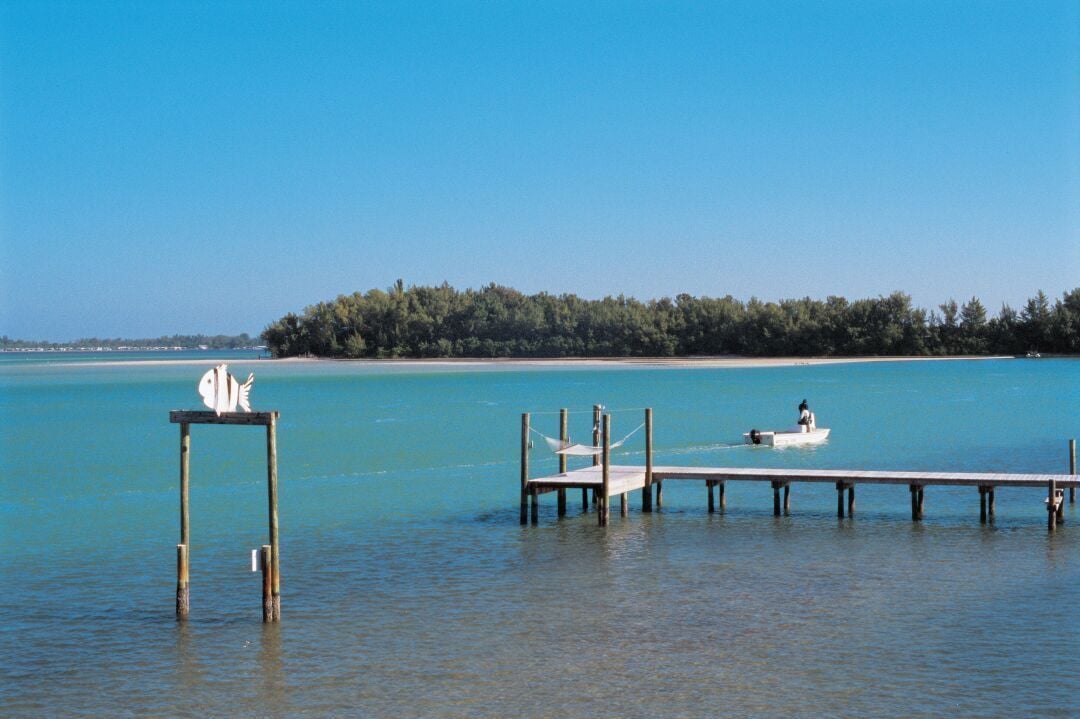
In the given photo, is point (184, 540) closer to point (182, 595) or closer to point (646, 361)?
point (182, 595)

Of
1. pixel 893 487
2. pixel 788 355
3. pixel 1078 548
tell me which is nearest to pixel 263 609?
pixel 1078 548

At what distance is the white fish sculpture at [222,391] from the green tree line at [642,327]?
13333 centimetres

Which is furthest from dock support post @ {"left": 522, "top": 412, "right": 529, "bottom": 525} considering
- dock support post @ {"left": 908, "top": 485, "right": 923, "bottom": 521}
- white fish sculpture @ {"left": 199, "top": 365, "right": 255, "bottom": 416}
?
white fish sculpture @ {"left": 199, "top": 365, "right": 255, "bottom": 416}

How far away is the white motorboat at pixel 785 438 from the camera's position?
37.9 meters

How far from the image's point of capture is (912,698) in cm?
1220

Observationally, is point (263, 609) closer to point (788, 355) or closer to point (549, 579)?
point (549, 579)

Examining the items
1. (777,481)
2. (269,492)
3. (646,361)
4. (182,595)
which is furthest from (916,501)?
(646,361)

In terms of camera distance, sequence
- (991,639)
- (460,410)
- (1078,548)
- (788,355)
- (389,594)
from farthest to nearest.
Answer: (788,355) → (460,410) → (1078,548) → (389,594) → (991,639)

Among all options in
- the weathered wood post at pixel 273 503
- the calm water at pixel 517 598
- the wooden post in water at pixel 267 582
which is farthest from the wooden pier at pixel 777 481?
the wooden post in water at pixel 267 582

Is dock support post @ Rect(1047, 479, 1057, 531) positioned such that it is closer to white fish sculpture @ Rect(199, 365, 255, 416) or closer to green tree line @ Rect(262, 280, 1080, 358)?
white fish sculpture @ Rect(199, 365, 255, 416)

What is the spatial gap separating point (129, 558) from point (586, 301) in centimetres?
14635

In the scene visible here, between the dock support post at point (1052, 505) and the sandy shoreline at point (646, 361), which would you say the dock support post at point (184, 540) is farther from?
the sandy shoreline at point (646, 361)

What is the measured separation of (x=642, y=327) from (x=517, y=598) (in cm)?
13726

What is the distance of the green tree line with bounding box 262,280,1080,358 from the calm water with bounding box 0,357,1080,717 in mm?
109427
